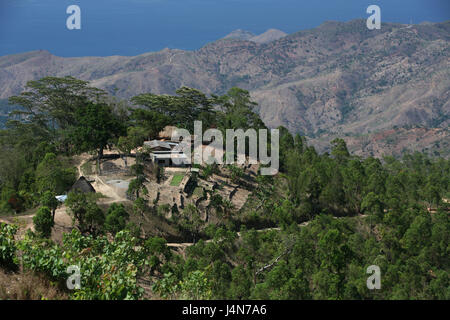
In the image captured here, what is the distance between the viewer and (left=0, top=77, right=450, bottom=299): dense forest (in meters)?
13.4

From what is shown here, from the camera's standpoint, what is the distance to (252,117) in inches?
2142

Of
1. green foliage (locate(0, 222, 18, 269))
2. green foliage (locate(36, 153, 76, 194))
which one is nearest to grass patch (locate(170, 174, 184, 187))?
green foliage (locate(36, 153, 76, 194))

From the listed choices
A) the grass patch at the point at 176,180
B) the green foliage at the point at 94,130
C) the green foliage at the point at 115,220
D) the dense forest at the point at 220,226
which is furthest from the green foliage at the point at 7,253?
the green foliage at the point at 94,130

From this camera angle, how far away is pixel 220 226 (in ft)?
120

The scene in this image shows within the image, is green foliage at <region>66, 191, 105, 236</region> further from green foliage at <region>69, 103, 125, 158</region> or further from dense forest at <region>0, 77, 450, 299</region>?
green foliage at <region>69, 103, 125, 158</region>

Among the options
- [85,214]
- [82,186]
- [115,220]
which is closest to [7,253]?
[115,220]

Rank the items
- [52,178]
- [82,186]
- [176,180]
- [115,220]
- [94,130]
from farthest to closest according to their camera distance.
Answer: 1. [94,130]
2. [176,180]
3. [82,186]
4. [52,178]
5. [115,220]

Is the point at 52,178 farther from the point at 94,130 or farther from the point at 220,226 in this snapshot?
the point at 220,226

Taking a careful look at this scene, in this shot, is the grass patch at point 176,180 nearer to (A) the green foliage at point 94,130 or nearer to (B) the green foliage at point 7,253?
(A) the green foliage at point 94,130

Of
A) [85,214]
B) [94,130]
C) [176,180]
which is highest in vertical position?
[94,130]

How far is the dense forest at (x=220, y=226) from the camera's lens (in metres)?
13.4
